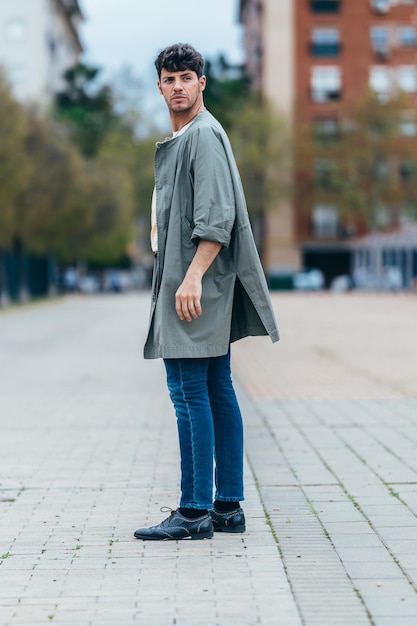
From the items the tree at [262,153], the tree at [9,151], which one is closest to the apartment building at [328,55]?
the tree at [262,153]

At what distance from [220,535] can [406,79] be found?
239 ft

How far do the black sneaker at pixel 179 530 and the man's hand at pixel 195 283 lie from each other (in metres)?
0.86

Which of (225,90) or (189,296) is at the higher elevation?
(225,90)

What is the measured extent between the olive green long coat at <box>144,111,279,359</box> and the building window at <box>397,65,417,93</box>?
72.0 meters

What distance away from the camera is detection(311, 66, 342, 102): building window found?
7550 centimetres

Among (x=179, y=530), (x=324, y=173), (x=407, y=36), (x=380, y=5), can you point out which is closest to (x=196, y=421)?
(x=179, y=530)

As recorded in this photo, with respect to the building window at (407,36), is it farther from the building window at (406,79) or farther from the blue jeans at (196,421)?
the blue jeans at (196,421)

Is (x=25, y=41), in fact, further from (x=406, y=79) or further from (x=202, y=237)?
(x=202, y=237)

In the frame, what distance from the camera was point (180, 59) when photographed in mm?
4805

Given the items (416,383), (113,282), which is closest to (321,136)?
(113,282)

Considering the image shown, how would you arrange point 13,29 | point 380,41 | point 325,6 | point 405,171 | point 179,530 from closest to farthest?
point 179,530
point 405,171
point 380,41
point 13,29
point 325,6

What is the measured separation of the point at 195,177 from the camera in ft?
15.4

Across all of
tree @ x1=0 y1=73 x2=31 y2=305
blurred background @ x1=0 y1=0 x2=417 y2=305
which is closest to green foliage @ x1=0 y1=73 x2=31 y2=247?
tree @ x1=0 y1=73 x2=31 y2=305

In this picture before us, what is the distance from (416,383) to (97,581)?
8331 mm
